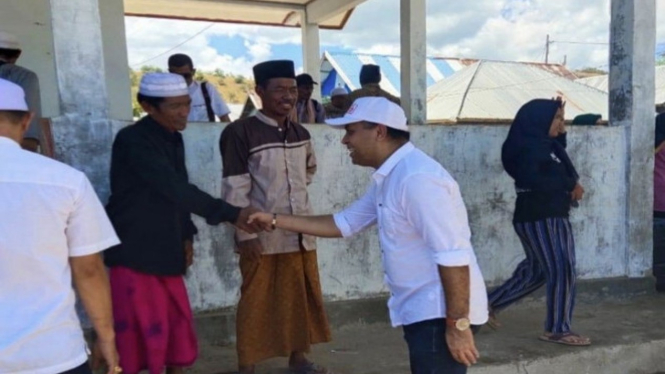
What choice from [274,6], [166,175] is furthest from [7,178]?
[274,6]

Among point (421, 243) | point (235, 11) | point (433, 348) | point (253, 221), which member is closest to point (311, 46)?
point (235, 11)

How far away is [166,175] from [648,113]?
4.47 m

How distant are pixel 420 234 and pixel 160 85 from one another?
1.46 m

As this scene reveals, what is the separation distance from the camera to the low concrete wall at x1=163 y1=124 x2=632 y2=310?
4242mm

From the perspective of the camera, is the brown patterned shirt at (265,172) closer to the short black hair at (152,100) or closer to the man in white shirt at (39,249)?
the short black hair at (152,100)

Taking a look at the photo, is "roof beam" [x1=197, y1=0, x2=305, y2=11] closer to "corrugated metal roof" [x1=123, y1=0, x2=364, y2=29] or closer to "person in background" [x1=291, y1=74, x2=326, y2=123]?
"corrugated metal roof" [x1=123, y1=0, x2=364, y2=29]

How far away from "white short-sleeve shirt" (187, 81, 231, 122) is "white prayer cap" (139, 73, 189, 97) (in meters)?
3.11

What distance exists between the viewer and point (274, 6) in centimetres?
877

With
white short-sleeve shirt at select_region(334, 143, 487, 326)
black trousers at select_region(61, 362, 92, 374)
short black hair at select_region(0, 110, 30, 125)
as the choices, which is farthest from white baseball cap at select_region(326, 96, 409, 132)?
black trousers at select_region(61, 362, 92, 374)

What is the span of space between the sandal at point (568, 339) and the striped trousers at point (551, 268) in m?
0.03

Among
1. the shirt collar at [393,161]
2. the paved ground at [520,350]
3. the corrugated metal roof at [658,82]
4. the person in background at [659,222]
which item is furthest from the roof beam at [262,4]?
the corrugated metal roof at [658,82]

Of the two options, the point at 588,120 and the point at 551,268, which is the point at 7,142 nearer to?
the point at 551,268

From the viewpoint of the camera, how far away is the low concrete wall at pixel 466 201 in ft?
13.9

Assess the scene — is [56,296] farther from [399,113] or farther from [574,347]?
[574,347]
